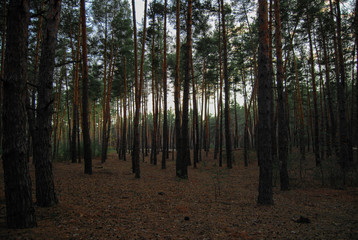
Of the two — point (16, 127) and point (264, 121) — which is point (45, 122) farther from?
point (264, 121)

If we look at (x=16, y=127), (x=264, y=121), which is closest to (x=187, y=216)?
(x=264, y=121)

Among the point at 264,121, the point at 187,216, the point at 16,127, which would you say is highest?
the point at 264,121

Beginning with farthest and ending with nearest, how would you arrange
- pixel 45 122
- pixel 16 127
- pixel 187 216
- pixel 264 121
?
1. pixel 264 121
2. pixel 187 216
3. pixel 45 122
4. pixel 16 127

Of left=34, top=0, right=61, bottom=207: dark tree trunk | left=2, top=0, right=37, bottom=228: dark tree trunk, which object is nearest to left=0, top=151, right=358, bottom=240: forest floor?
left=2, top=0, right=37, bottom=228: dark tree trunk

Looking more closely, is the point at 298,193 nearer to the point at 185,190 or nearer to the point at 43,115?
the point at 185,190

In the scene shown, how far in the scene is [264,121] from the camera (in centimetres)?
579

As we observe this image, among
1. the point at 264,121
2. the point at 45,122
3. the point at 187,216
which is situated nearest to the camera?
the point at 45,122

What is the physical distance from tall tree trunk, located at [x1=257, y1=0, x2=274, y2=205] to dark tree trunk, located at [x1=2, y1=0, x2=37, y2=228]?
5.52 m

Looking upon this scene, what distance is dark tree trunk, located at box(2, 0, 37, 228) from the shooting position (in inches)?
126

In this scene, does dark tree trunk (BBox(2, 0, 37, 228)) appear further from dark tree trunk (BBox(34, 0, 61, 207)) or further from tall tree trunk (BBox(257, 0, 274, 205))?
tall tree trunk (BBox(257, 0, 274, 205))

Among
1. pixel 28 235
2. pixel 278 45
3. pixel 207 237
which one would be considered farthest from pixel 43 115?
pixel 278 45

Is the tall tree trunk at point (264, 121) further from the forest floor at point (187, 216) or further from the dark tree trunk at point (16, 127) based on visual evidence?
the dark tree trunk at point (16, 127)

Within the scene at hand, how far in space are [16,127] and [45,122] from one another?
1478mm

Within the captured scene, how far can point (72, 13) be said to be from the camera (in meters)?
13.3
